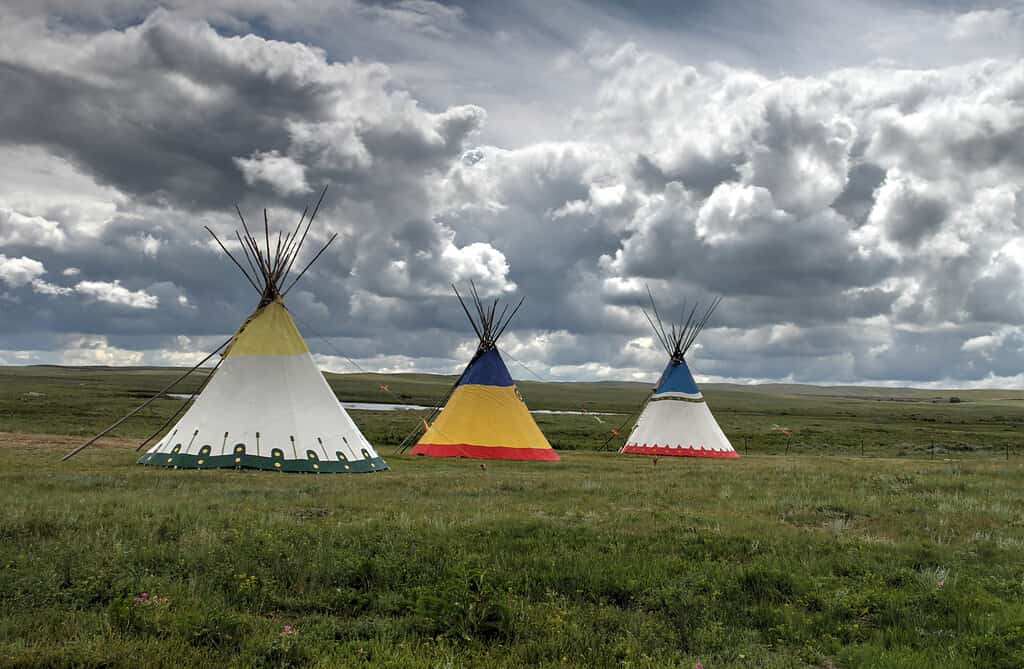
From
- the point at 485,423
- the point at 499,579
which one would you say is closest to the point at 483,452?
the point at 485,423

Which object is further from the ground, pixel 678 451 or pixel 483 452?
pixel 483 452

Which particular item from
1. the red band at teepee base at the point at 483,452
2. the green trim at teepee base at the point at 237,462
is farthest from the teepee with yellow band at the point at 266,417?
the red band at teepee base at the point at 483,452

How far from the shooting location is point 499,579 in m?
8.48

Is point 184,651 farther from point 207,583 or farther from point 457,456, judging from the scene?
point 457,456

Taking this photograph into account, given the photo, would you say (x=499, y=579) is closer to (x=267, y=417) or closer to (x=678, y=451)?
(x=267, y=417)

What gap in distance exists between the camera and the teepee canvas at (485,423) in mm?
28347

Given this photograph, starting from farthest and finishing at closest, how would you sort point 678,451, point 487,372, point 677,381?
point 677,381, point 678,451, point 487,372

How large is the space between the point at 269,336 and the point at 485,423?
9951 mm

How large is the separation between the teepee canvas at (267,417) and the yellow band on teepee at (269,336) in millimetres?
29

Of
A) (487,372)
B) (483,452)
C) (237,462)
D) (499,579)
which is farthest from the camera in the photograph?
(487,372)

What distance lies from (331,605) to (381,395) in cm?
11995

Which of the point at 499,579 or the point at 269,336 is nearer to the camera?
the point at 499,579

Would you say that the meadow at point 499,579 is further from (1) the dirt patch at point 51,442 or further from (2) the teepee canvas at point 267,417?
(1) the dirt patch at point 51,442

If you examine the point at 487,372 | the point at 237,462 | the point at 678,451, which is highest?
the point at 487,372
